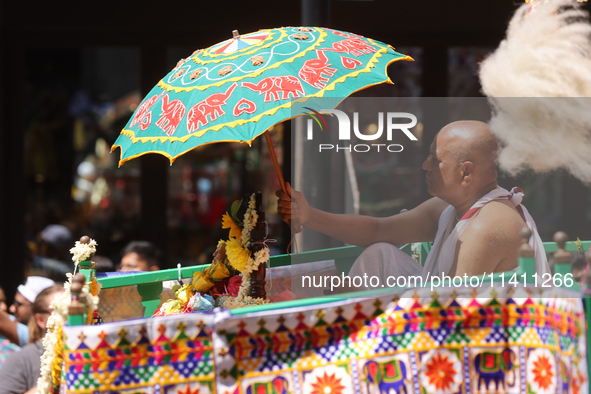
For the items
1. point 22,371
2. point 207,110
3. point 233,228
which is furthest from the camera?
point 22,371

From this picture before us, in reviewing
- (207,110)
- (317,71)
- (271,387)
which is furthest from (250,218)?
(271,387)

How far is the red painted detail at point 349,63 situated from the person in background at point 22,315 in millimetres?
3058

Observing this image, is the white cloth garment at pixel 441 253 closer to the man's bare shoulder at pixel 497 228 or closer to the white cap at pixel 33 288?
the man's bare shoulder at pixel 497 228

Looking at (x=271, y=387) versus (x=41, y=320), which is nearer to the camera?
(x=271, y=387)

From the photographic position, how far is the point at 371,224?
2318mm

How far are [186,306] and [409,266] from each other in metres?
1.16

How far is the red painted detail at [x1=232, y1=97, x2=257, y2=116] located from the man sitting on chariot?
61cm

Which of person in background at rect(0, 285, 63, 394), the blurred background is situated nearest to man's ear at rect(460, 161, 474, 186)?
person in background at rect(0, 285, 63, 394)

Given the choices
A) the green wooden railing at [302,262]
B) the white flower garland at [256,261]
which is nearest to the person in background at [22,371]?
the green wooden railing at [302,262]

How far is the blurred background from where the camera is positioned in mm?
6145

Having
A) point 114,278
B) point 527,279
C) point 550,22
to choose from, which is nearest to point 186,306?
point 114,278

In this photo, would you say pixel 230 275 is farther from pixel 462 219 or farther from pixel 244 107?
pixel 462 219

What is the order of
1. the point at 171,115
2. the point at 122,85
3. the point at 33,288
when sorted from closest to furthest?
the point at 171,115, the point at 33,288, the point at 122,85

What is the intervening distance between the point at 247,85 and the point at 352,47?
1.89 feet
